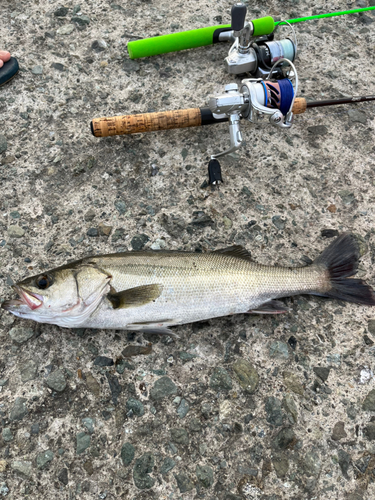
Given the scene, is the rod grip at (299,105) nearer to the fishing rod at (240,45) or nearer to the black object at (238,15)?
the fishing rod at (240,45)

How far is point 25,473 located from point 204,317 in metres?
1.71

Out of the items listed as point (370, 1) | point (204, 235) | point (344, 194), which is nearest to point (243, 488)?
point (204, 235)

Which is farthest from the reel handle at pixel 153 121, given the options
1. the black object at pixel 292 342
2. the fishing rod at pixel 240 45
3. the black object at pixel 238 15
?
the black object at pixel 292 342

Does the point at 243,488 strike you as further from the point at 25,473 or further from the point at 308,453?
the point at 25,473

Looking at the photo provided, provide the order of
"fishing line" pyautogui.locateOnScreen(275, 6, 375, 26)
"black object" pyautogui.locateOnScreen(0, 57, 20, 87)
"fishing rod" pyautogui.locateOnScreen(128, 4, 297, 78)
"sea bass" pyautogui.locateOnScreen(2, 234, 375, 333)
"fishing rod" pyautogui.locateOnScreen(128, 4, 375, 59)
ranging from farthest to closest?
"fishing line" pyautogui.locateOnScreen(275, 6, 375, 26) → "fishing rod" pyautogui.locateOnScreen(128, 4, 375, 59) → "black object" pyautogui.locateOnScreen(0, 57, 20, 87) → "fishing rod" pyautogui.locateOnScreen(128, 4, 297, 78) → "sea bass" pyautogui.locateOnScreen(2, 234, 375, 333)

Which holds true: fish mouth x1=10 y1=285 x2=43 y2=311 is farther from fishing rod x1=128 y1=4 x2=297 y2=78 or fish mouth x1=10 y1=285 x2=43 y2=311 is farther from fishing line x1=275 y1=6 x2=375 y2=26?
fishing line x1=275 y1=6 x2=375 y2=26

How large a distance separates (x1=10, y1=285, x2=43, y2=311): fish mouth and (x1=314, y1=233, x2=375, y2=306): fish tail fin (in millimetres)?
2312

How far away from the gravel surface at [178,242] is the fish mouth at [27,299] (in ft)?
1.22

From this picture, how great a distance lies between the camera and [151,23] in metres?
4.60

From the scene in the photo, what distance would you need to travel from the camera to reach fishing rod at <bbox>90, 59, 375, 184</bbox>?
10.5 feet

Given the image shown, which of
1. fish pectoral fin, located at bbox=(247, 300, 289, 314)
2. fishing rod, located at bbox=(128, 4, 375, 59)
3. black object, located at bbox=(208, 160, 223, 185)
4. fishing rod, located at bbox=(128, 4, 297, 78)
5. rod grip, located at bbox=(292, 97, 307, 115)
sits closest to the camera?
fish pectoral fin, located at bbox=(247, 300, 289, 314)

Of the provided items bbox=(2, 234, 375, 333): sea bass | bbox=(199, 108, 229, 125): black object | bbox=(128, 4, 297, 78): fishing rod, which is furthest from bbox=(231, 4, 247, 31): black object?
bbox=(2, 234, 375, 333): sea bass

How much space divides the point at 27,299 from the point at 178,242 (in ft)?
4.55

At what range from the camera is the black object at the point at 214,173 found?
3.55 metres
